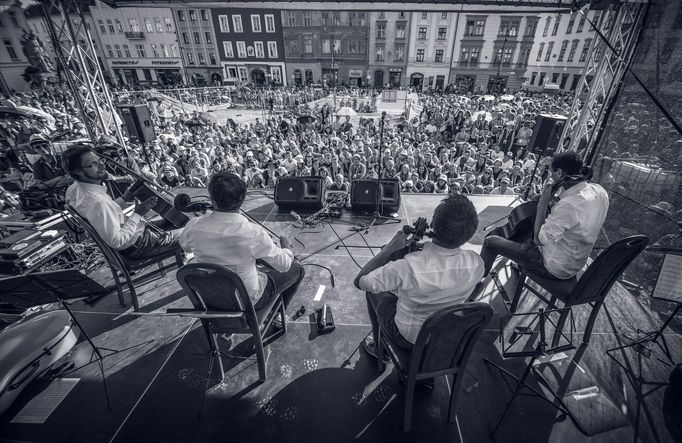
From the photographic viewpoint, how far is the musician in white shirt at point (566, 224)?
7.20 feet

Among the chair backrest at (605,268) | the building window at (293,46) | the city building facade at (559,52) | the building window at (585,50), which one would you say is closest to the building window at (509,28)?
the city building facade at (559,52)

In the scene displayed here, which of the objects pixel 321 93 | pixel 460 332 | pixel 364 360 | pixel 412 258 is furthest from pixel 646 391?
pixel 321 93

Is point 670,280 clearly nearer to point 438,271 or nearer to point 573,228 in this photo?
point 573,228

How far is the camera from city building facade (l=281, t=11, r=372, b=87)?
29875 mm

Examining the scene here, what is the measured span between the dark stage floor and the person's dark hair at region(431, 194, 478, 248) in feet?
4.36

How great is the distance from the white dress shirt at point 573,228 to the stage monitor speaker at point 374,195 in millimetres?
2415

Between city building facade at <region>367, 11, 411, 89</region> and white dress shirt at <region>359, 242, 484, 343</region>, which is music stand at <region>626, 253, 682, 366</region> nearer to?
white dress shirt at <region>359, 242, 484, 343</region>

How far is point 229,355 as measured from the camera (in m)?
2.38

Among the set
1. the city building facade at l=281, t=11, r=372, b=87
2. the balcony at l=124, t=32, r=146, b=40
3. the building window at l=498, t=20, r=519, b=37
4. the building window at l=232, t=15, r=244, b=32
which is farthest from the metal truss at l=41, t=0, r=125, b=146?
the balcony at l=124, t=32, r=146, b=40

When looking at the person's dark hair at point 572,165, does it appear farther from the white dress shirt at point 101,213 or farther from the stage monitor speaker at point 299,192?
the white dress shirt at point 101,213

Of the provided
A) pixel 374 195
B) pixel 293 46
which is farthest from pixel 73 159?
pixel 293 46

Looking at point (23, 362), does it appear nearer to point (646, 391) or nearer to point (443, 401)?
point (443, 401)

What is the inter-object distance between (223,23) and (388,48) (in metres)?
17.8

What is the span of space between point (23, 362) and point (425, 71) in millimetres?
36212
